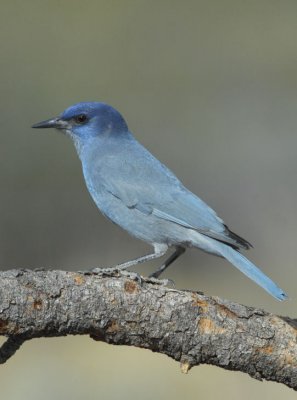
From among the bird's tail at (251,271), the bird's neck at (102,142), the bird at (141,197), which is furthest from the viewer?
the bird's neck at (102,142)

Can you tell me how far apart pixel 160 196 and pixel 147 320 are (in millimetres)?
2067

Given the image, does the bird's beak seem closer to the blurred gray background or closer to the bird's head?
the bird's head

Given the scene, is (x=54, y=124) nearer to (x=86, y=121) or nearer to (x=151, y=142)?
(x=86, y=121)

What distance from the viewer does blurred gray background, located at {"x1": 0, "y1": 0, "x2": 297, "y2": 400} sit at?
30.1ft

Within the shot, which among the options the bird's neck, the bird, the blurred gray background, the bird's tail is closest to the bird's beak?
the bird

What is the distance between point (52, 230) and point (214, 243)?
16.3 feet

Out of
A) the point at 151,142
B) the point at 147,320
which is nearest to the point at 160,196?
the point at 147,320

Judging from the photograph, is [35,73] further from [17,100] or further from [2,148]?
[2,148]

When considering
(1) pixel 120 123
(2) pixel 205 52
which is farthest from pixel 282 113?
(1) pixel 120 123

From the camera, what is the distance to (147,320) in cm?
506

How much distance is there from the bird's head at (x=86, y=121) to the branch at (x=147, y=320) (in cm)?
262

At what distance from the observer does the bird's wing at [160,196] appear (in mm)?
6750

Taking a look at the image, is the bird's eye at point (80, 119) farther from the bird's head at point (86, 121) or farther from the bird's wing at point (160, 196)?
the bird's wing at point (160, 196)

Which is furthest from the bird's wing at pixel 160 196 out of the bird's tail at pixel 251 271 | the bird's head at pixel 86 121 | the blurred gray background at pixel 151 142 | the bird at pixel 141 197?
the blurred gray background at pixel 151 142
